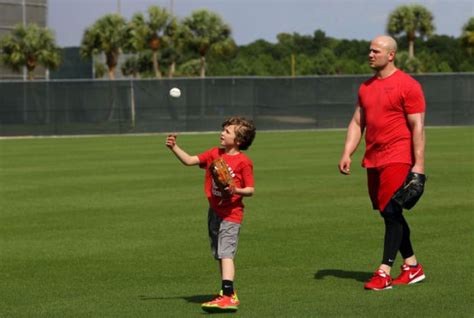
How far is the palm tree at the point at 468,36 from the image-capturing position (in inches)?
3524

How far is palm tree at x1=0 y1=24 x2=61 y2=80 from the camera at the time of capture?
7856cm

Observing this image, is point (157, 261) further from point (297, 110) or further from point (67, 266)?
point (297, 110)

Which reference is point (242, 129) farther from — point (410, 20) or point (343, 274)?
point (410, 20)

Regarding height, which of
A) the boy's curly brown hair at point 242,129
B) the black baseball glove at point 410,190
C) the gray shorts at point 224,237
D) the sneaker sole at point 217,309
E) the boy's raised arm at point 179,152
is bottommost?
the sneaker sole at point 217,309

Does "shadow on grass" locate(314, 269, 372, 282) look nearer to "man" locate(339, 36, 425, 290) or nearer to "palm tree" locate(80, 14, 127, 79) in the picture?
"man" locate(339, 36, 425, 290)

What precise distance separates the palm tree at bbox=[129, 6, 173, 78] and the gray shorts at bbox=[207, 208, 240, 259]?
80.9 meters

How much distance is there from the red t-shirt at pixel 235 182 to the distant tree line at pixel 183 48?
238 feet

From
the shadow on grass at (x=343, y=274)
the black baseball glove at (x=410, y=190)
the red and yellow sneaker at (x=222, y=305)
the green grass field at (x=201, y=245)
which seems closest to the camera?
the red and yellow sneaker at (x=222, y=305)

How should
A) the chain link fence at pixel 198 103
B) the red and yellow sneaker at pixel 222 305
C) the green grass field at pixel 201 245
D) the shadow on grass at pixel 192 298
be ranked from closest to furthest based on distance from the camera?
the red and yellow sneaker at pixel 222 305 < the green grass field at pixel 201 245 < the shadow on grass at pixel 192 298 < the chain link fence at pixel 198 103

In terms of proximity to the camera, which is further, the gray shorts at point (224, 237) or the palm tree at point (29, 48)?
the palm tree at point (29, 48)

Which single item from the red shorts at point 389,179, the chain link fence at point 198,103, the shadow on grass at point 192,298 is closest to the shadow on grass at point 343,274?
the red shorts at point 389,179

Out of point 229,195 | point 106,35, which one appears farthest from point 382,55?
point 106,35

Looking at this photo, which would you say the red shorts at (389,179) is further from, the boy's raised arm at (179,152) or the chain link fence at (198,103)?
the chain link fence at (198,103)

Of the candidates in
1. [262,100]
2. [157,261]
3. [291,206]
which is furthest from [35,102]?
[157,261]
